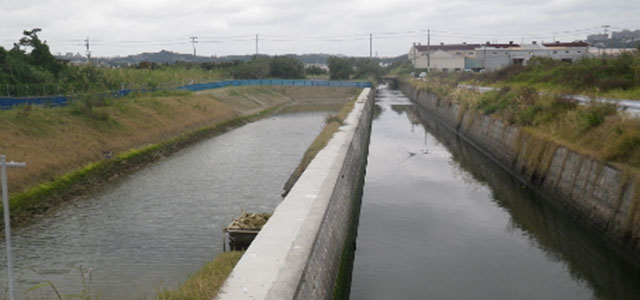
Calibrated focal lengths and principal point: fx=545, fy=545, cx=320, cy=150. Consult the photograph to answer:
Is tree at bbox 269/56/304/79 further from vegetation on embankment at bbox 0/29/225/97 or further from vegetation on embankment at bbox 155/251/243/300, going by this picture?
vegetation on embankment at bbox 155/251/243/300

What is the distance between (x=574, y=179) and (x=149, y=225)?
13126 millimetres

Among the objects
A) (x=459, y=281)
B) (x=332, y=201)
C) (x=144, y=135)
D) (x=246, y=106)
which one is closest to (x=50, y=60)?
(x=144, y=135)

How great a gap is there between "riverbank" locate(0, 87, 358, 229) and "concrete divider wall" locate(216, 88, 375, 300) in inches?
367

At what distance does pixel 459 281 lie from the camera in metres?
12.6

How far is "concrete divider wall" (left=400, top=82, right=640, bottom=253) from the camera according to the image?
44.0 ft

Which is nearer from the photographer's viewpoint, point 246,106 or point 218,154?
point 218,154

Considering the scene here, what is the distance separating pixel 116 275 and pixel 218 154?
17.5m

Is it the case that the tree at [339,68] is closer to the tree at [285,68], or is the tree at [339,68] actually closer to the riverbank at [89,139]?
the tree at [285,68]

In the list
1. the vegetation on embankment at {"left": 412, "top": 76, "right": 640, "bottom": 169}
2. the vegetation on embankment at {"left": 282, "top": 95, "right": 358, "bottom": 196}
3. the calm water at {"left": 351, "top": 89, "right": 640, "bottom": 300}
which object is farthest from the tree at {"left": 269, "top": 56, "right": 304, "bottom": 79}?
the calm water at {"left": 351, "top": 89, "right": 640, "bottom": 300}

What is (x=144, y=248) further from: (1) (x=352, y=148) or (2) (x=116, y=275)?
(1) (x=352, y=148)

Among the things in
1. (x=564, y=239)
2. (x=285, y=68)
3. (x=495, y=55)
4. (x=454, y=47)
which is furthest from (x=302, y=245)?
(x=454, y=47)

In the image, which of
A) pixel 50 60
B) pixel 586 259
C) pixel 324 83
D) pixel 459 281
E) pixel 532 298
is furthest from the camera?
pixel 324 83

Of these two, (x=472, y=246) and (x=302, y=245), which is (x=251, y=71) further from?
(x=302, y=245)

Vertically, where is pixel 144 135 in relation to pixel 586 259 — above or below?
above
